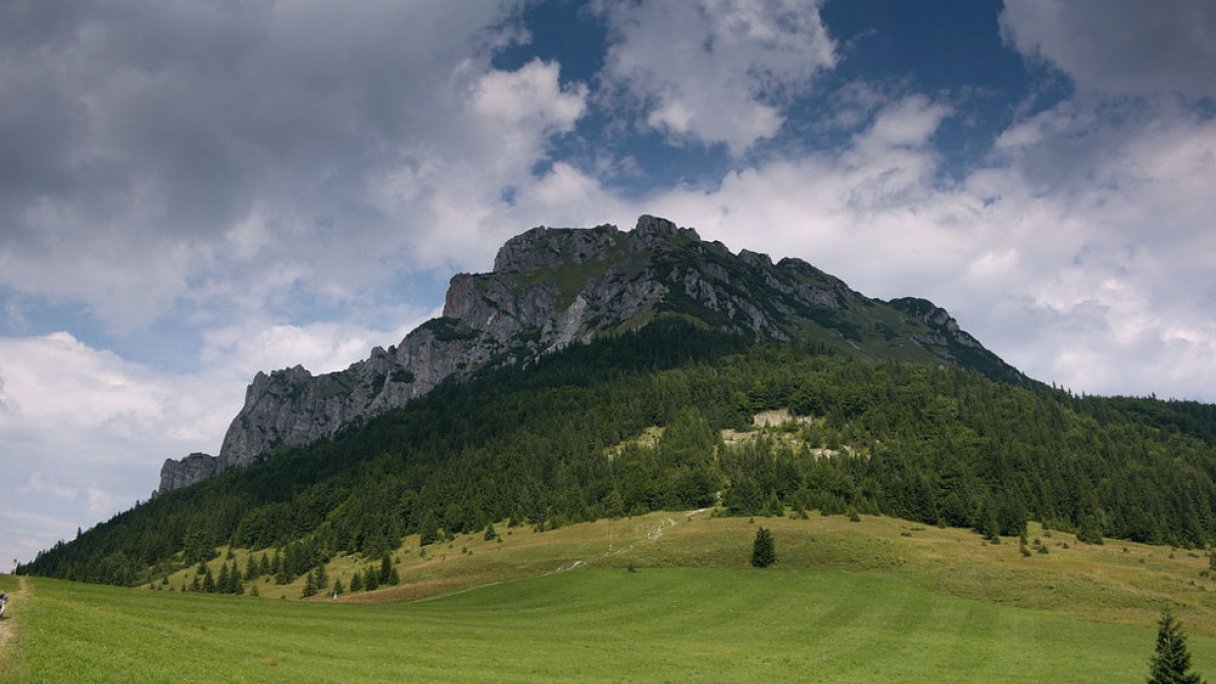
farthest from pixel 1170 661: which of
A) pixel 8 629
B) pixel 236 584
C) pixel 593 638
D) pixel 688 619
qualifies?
pixel 236 584

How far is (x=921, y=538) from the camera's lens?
11650 cm

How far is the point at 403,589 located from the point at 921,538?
87.9m

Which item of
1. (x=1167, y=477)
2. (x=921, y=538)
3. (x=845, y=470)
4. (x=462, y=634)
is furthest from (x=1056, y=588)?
(x=1167, y=477)

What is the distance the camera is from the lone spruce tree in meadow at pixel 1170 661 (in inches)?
1362

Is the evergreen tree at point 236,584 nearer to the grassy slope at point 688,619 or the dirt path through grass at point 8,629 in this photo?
the grassy slope at point 688,619

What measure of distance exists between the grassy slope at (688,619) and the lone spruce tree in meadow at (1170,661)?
12.3m

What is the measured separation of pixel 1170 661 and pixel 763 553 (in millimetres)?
64878

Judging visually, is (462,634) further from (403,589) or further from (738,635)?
(403,589)

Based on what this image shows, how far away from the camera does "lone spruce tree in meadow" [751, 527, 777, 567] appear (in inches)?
3834

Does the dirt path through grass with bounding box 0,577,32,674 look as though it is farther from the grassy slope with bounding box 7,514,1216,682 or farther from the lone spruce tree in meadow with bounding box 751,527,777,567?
the lone spruce tree in meadow with bounding box 751,527,777,567

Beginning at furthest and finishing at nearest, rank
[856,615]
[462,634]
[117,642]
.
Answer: [856,615]
[462,634]
[117,642]

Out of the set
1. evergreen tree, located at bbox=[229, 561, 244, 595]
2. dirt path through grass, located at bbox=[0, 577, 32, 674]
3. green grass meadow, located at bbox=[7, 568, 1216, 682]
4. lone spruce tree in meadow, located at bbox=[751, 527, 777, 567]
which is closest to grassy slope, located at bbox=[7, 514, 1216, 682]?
green grass meadow, located at bbox=[7, 568, 1216, 682]

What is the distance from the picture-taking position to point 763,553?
98000 mm

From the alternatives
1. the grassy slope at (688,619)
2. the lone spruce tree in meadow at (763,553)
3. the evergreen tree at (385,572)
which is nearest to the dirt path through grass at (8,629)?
the grassy slope at (688,619)
